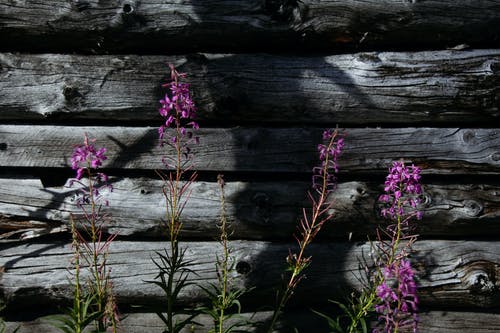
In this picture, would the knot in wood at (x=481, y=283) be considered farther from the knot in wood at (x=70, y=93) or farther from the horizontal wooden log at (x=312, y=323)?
the knot in wood at (x=70, y=93)

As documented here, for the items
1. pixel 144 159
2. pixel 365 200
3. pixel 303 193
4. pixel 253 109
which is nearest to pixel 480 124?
pixel 365 200

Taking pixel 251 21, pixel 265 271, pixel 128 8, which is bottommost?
pixel 265 271

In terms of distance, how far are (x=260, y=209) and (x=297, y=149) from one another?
0.42m

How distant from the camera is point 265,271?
3676 millimetres

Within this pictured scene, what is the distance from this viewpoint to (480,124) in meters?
3.77

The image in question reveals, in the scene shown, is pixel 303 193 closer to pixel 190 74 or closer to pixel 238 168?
pixel 238 168

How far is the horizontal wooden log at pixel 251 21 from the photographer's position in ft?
12.0

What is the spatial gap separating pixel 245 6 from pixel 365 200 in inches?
53.8

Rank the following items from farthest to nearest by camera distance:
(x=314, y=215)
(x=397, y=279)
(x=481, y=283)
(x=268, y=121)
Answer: (x=268, y=121)
(x=481, y=283)
(x=314, y=215)
(x=397, y=279)

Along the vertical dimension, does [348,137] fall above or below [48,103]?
below

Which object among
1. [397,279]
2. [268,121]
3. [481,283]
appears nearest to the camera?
[397,279]

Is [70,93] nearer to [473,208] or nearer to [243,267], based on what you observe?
[243,267]

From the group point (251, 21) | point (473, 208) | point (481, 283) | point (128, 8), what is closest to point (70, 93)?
point (128, 8)

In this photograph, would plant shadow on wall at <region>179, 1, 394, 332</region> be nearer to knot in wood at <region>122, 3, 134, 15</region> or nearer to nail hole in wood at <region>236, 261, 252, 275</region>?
nail hole in wood at <region>236, 261, 252, 275</region>
